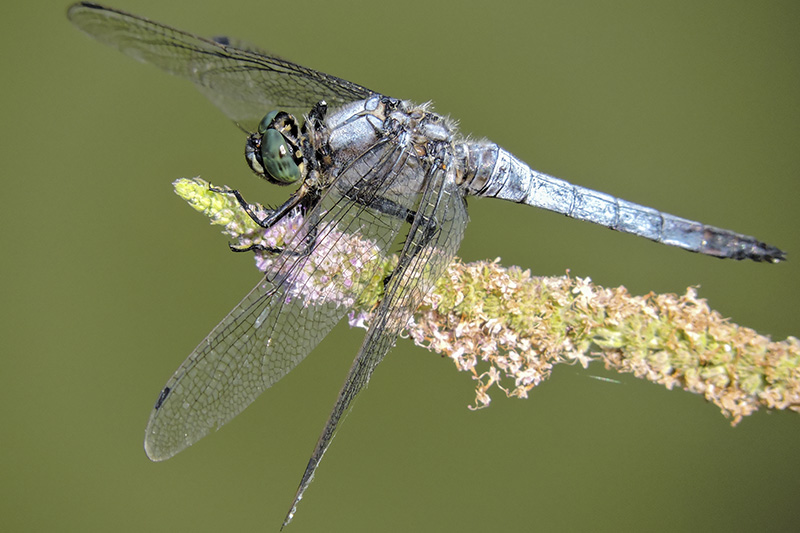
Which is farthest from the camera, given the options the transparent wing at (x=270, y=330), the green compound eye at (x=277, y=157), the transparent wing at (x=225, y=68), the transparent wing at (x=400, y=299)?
the transparent wing at (x=225, y=68)

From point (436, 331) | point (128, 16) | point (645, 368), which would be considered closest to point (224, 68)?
point (128, 16)

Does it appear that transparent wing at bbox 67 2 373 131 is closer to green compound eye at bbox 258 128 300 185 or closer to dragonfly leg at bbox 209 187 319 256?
green compound eye at bbox 258 128 300 185

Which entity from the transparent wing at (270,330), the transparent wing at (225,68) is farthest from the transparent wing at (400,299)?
the transparent wing at (225,68)

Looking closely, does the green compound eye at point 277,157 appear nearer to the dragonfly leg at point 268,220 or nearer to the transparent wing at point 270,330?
the dragonfly leg at point 268,220

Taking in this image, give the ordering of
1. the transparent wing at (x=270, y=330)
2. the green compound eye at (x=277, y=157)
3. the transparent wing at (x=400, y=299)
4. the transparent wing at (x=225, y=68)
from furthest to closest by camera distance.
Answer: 1. the transparent wing at (x=225, y=68)
2. the green compound eye at (x=277, y=157)
3. the transparent wing at (x=270, y=330)
4. the transparent wing at (x=400, y=299)

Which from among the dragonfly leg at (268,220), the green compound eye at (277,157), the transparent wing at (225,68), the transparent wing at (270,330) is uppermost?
the transparent wing at (225,68)

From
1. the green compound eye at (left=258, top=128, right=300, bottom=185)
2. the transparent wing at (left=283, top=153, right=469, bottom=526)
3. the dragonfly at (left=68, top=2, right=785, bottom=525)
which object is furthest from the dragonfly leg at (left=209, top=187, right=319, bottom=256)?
the transparent wing at (left=283, top=153, right=469, bottom=526)
